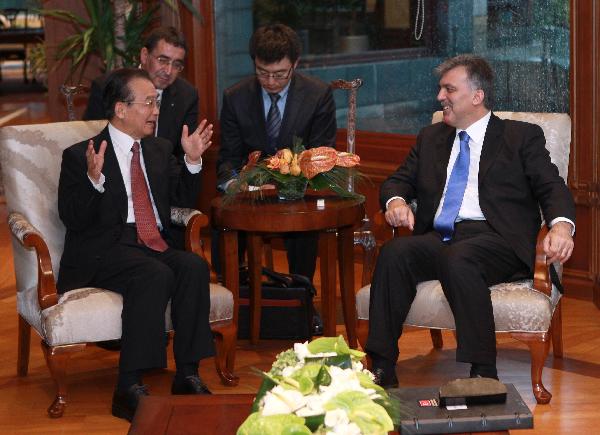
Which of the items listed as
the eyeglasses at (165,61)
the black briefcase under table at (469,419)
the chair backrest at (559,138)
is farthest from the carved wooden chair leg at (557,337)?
the eyeglasses at (165,61)

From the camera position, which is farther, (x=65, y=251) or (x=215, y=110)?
(x=215, y=110)

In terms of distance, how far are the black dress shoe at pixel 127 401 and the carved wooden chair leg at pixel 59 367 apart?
199 mm

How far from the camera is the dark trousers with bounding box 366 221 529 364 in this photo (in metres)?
4.09

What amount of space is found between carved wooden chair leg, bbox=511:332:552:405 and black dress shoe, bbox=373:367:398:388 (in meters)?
0.47

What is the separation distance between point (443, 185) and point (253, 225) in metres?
0.77

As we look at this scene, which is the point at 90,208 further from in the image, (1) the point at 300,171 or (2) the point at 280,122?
(2) the point at 280,122

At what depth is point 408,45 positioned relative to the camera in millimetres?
6539

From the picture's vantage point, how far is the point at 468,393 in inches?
115

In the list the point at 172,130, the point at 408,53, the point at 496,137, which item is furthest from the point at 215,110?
the point at 496,137

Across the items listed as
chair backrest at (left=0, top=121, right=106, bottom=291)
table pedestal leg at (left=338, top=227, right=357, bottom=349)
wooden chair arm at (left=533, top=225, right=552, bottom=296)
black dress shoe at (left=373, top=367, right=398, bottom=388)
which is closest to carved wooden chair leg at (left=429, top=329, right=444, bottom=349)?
table pedestal leg at (left=338, top=227, right=357, bottom=349)

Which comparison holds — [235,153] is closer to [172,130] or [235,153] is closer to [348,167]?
[172,130]

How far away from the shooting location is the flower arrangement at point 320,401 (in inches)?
77.8

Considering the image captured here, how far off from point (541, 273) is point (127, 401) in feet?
5.22

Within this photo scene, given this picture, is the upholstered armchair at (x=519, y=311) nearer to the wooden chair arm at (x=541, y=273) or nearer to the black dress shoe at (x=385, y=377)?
the wooden chair arm at (x=541, y=273)
